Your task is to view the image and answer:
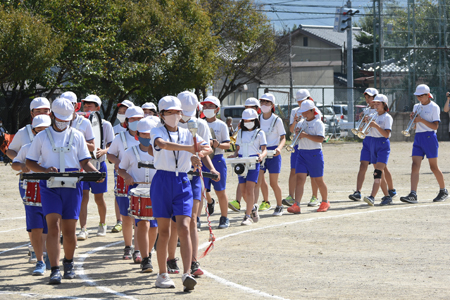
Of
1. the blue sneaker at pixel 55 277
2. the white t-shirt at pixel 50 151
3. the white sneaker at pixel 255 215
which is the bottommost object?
the blue sneaker at pixel 55 277

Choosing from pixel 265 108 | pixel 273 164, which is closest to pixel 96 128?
pixel 265 108

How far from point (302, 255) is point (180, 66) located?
23.9 metres

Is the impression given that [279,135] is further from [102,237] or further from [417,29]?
[417,29]

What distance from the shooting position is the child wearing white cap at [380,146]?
1244 cm

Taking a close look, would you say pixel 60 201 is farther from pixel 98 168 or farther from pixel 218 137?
pixel 218 137

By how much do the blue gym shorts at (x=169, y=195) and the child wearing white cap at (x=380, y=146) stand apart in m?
6.68

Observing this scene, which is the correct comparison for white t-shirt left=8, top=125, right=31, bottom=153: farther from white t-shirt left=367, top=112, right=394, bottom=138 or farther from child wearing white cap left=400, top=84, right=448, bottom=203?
child wearing white cap left=400, top=84, right=448, bottom=203

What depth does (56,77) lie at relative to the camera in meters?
27.5

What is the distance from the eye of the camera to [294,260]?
7809 millimetres

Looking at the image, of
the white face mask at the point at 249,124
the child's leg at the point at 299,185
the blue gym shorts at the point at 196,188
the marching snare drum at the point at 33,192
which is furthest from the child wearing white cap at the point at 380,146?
the marching snare drum at the point at 33,192

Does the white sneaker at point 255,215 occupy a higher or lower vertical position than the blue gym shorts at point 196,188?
lower

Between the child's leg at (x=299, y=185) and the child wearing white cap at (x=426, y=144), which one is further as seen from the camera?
the child wearing white cap at (x=426, y=144)

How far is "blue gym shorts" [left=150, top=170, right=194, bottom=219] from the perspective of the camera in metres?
6.48

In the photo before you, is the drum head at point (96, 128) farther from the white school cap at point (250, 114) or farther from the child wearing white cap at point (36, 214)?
the white school cap at point (250, 114)
